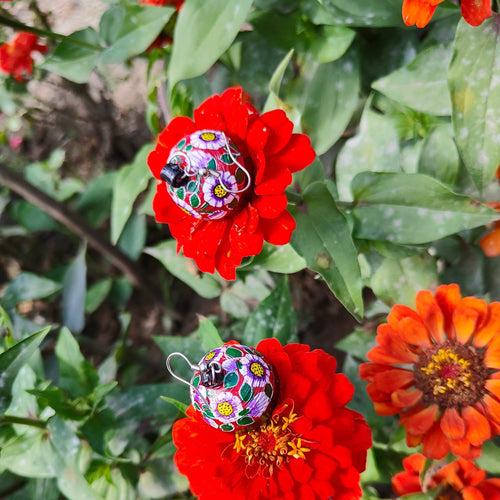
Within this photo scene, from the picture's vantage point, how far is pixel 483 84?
0.84 metres

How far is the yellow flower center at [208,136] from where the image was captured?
663 mm

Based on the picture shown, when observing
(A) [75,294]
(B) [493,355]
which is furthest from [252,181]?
(A) [75,294]

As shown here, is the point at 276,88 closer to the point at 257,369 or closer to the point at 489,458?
the point at 257,369

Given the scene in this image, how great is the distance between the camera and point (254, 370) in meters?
0.66

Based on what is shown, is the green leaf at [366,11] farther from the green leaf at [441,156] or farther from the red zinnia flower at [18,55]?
the red zinnia flower at [18,55]

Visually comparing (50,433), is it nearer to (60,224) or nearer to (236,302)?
(236,302)

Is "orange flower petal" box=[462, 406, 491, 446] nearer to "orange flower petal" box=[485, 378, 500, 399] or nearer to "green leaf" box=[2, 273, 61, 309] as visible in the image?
"orange flower petal" box=[485, 378, 500, 399]

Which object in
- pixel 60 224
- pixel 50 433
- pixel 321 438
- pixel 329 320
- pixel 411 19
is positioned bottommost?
pixel 329 320

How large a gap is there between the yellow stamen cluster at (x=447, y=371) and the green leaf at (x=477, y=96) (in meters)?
0.23

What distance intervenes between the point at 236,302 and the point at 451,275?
1.39 ft

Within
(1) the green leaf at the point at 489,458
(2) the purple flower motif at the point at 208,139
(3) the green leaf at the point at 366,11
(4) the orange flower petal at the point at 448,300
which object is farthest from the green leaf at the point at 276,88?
(1) the green leaf at the point at 489,458

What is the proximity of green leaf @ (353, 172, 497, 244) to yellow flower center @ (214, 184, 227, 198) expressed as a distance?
304mm

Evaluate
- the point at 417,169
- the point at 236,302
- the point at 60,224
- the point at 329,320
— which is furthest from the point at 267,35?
Answer: the point at 60,224

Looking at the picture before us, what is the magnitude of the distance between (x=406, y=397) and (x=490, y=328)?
0.46ft
